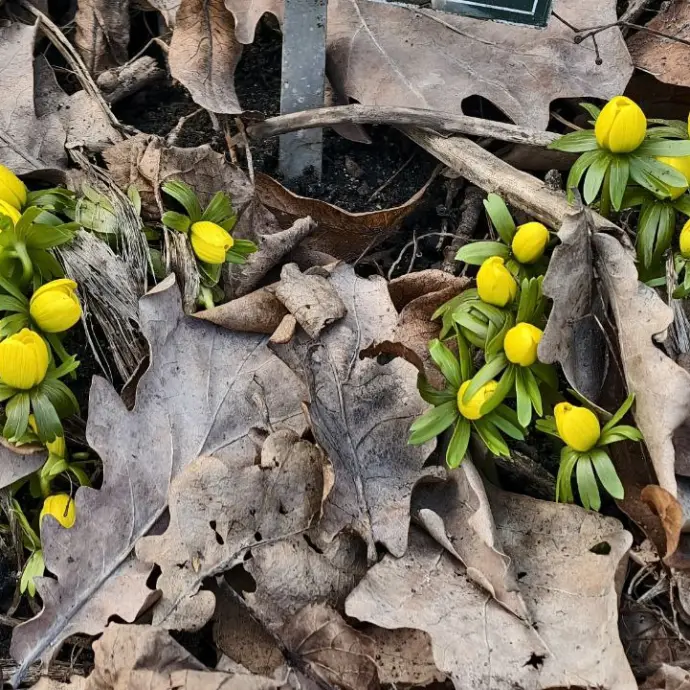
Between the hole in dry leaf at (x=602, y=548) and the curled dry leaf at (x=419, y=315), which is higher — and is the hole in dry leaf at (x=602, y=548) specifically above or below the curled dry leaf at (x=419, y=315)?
below

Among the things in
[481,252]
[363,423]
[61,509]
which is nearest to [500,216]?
[481,252]

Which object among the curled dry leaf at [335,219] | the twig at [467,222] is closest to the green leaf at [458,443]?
the twig at [467,222]

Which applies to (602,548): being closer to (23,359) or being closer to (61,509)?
(61,509)

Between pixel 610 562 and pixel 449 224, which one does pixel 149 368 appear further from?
pixel 610 562

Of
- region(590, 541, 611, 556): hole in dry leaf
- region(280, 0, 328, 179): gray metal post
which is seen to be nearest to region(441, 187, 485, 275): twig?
region(280, 0, 328, 179): gray metal post

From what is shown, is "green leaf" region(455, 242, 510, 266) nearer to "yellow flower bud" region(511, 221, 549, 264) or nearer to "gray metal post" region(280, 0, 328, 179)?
"yellow flower bud" region(511, 221, 549, 264)

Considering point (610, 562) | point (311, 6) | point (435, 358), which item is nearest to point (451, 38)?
point (311, 6)

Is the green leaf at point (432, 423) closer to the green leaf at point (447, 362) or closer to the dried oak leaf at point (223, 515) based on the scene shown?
the green leaf at point (447, 362)
